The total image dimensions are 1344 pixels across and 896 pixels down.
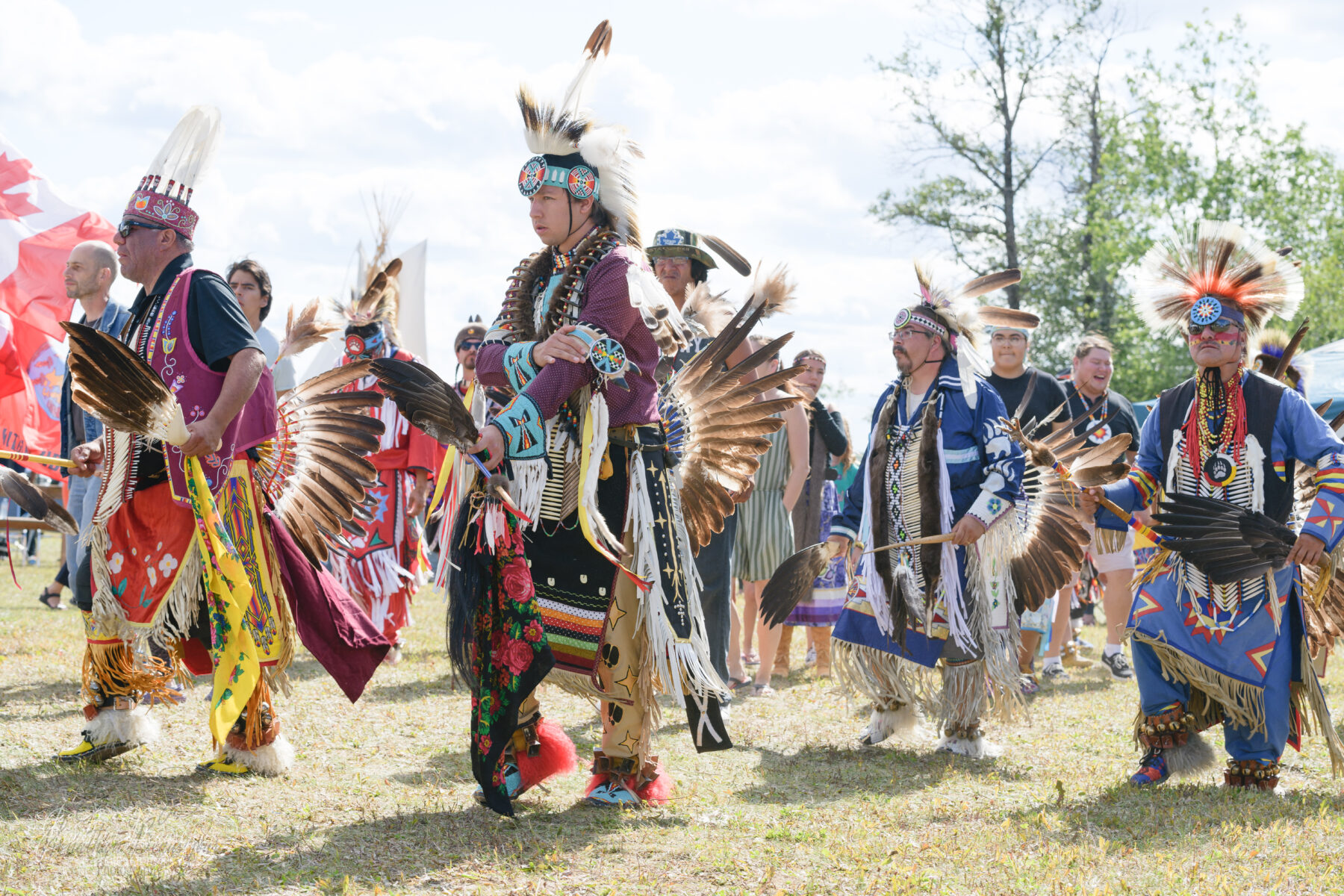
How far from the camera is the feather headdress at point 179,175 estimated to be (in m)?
3.81

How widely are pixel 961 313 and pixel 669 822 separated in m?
2.22

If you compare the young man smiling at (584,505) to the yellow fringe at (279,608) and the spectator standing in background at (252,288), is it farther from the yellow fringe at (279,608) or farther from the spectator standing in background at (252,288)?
the spectator standing in background at (252,288)

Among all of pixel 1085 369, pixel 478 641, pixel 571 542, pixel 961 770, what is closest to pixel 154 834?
pixel 478 641

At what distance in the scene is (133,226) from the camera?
12.5 feet

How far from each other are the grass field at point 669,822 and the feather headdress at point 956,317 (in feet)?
4.34

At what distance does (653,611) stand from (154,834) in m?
1.43

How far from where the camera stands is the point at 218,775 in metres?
3.83

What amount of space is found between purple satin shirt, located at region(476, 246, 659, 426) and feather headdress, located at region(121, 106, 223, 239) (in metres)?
1.13

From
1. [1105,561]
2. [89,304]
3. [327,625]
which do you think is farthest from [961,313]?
[89,304]

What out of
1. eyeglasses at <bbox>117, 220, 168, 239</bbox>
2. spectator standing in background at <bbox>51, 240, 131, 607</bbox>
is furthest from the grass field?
eyeglasses at <bbox>117, 220, 168, 239</bbox>

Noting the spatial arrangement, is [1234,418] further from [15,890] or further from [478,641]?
[15,890]

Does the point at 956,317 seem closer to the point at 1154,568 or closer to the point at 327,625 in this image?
the point at 1154,568

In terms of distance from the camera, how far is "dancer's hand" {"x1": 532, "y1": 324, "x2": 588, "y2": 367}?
10.4ft

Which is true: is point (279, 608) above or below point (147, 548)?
below
